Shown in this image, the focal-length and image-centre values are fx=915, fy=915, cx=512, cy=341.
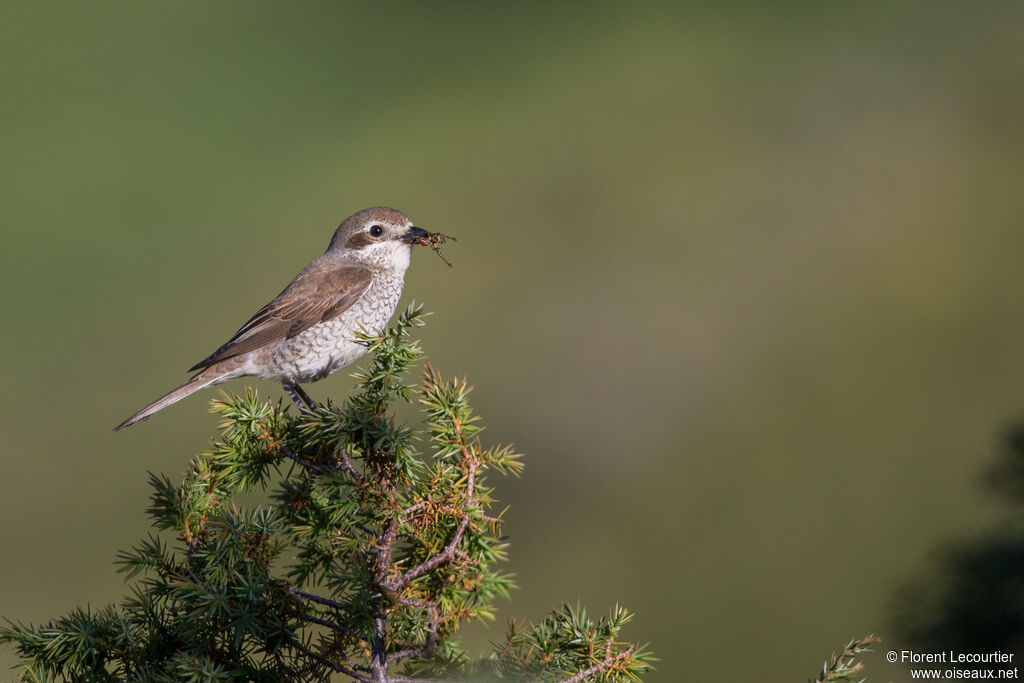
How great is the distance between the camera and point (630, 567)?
17.8ft

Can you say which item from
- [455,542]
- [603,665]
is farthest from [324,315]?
[603,665]

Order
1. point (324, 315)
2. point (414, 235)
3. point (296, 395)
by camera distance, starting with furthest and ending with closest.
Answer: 1. point (414, 235)
2. point (296, 395)
3. point (324, 315)

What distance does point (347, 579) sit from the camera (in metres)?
1.68

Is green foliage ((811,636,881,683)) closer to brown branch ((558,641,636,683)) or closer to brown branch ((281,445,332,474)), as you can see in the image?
brown branch ((558,641,636,683))

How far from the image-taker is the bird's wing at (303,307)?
133 inches

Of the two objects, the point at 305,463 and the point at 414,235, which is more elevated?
the point at 414,235

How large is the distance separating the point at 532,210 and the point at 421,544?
22.4 feet

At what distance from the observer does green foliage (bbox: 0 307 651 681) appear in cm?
176

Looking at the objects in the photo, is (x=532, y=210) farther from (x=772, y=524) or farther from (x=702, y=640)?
(x=702, y=640)

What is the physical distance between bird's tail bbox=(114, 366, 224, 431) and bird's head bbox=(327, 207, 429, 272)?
74 cm

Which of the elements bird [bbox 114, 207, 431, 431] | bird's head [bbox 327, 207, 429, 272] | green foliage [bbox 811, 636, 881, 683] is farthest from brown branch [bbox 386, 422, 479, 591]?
bird's head [bbox 327, 207, 429, 272]

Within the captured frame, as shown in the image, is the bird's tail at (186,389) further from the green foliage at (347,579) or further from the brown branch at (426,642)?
the brown branch at (426,642)

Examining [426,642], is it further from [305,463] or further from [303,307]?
[303,307]

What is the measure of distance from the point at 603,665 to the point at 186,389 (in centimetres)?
203
